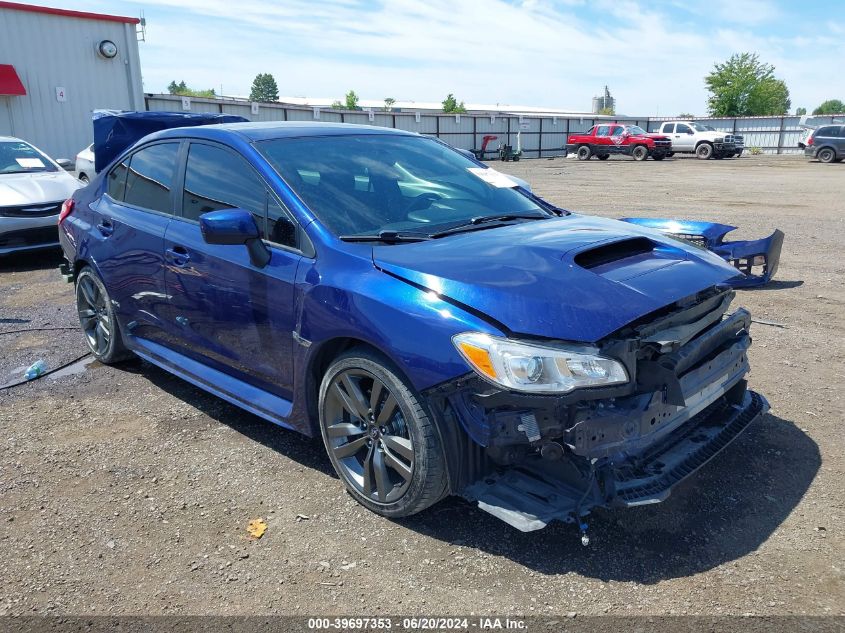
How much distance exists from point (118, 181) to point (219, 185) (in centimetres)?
144

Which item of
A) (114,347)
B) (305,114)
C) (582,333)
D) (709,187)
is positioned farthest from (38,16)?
(582,333)

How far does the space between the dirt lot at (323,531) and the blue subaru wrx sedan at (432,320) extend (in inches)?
11.1

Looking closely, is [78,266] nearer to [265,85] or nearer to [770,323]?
[770,323]

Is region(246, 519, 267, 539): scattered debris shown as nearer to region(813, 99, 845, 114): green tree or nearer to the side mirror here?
the side mirror

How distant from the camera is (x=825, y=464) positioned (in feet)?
11.4

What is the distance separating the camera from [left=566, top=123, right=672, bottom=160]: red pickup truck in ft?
115

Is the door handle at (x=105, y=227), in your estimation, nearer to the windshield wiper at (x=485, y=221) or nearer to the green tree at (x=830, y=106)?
the windshield wiper at (x=485, y=221)

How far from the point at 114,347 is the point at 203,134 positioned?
1809 mm

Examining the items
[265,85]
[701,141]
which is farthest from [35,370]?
[265,85]

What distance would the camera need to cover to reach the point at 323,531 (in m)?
3.03

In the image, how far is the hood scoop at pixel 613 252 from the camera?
10.00 ft

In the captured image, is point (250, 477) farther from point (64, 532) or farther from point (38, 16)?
point (38, 16)

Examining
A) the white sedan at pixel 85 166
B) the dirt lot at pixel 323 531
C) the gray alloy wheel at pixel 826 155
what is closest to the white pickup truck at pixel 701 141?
the gray alloy wheel at pixel 826 155

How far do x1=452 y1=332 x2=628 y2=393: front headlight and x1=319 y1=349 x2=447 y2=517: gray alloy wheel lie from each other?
Result: 0.35 meters
